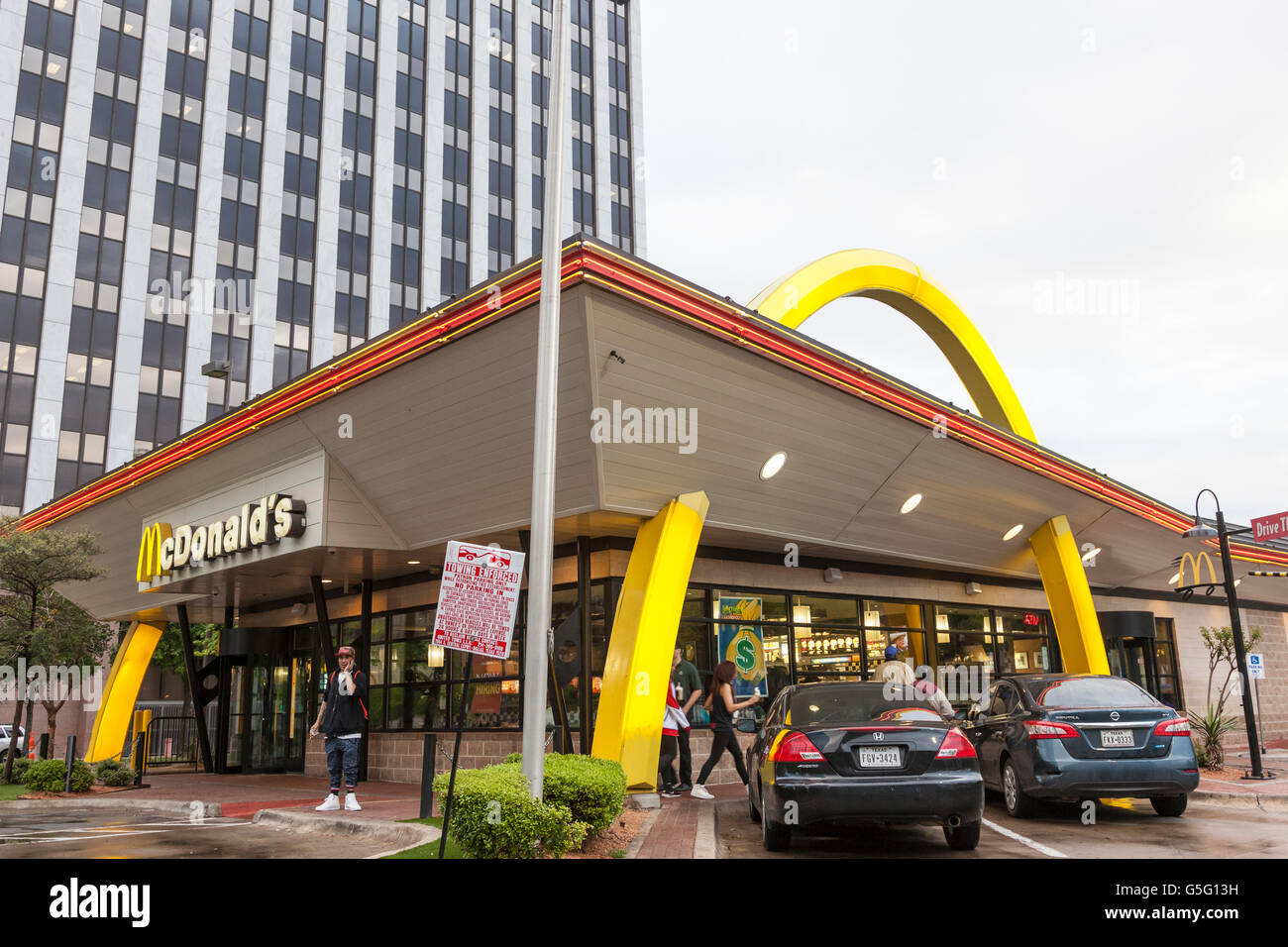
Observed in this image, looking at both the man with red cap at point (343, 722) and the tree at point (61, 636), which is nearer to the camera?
the man with red cap at point (343, 722)

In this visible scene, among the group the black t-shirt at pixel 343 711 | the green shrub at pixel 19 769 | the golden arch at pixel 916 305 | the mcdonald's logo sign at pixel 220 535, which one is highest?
the golden arch at pixel 916 305

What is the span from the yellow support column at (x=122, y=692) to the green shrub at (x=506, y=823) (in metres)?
19.0

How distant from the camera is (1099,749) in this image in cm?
1004

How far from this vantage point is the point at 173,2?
47.0 metres

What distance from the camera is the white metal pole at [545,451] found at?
27.2 feet

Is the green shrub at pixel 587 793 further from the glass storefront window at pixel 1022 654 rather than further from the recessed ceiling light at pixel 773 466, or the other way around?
the glass storefront window at pixel 1022 654

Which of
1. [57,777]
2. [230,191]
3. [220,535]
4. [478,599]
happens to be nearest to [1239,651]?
[478,599]

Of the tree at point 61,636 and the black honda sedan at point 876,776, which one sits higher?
the tree at point 61,636

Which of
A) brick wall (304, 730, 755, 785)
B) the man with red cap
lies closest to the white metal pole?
the man with red cap

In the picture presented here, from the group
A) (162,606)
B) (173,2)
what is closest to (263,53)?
(173,2)

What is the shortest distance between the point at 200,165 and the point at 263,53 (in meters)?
7.75

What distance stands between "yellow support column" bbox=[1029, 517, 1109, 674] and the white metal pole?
1543 centimetres

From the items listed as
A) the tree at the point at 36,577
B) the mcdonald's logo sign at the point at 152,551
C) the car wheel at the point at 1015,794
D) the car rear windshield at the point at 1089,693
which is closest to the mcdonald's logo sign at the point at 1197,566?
the car rear windshield at the point at 1089,693
